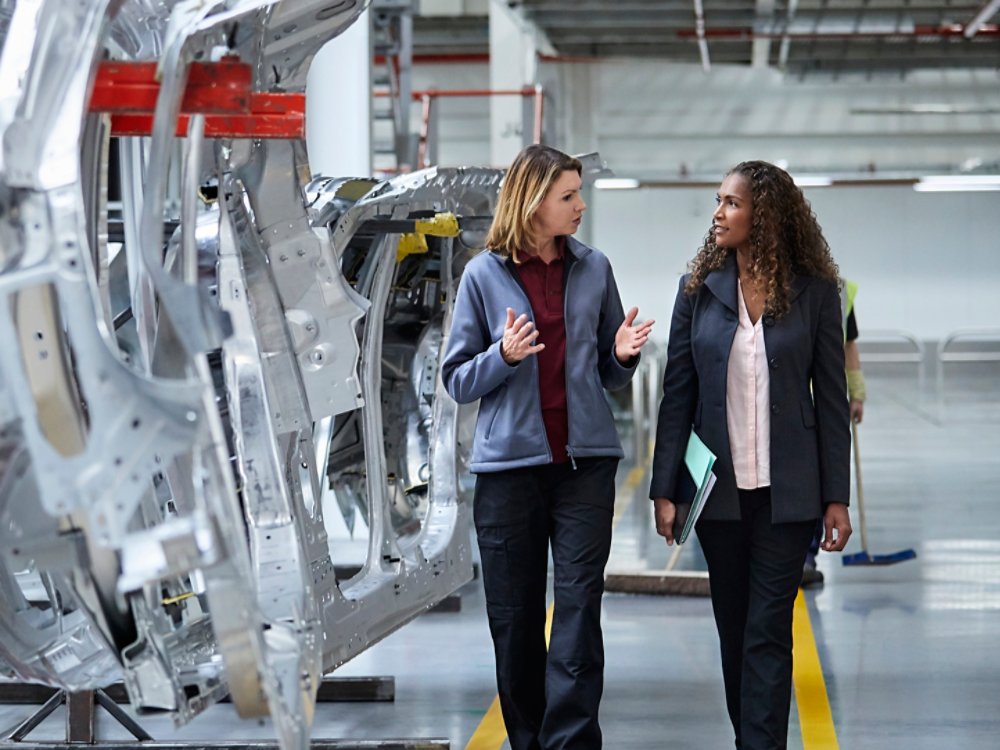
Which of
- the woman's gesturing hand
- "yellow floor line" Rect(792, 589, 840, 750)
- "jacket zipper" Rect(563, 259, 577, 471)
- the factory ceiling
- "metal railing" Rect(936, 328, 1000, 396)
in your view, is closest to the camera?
the woman's gesturing hand

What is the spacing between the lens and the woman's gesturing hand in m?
3.95

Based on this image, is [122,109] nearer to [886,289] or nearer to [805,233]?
[805,233]

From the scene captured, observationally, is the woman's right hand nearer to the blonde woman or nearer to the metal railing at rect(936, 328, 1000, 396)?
the blonde woman

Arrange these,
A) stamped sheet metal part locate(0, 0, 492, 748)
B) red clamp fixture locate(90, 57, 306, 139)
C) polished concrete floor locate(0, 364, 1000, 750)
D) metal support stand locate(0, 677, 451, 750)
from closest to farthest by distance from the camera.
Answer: stamped sheet metal part locate(0, 0, 492, 748)
red clamp fixture locate(90, 57, 306, 139)
metal support stand locate(0, 677, 451, 750)
polished concrete floor locate(0, 364, 1000, 750)

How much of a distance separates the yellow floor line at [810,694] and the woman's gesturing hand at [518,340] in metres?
1.86

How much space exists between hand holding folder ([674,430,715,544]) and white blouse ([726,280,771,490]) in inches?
3.7

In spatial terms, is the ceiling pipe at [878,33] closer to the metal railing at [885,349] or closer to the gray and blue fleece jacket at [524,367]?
the metal railing at [885,349]

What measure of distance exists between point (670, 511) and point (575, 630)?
449mm

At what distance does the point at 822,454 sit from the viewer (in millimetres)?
4121

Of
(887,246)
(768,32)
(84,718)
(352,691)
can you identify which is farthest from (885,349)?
(84,718)

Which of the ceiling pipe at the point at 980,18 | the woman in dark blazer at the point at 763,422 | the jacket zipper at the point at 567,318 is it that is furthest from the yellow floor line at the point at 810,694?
the ceiling pipe at the point at 980,18

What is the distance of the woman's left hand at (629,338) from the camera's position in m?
4.10

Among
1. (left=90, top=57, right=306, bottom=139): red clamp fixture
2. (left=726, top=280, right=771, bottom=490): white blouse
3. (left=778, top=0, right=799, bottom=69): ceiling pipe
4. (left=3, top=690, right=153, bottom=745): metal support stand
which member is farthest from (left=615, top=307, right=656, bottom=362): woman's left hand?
(left=778, top=0, right=799, bottom=69): ceiling pipe

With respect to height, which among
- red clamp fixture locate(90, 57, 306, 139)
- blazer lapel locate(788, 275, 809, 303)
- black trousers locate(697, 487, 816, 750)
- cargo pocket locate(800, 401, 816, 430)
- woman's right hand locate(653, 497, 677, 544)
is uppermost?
red clamp fixture locate(90, 57, 306, 139)
